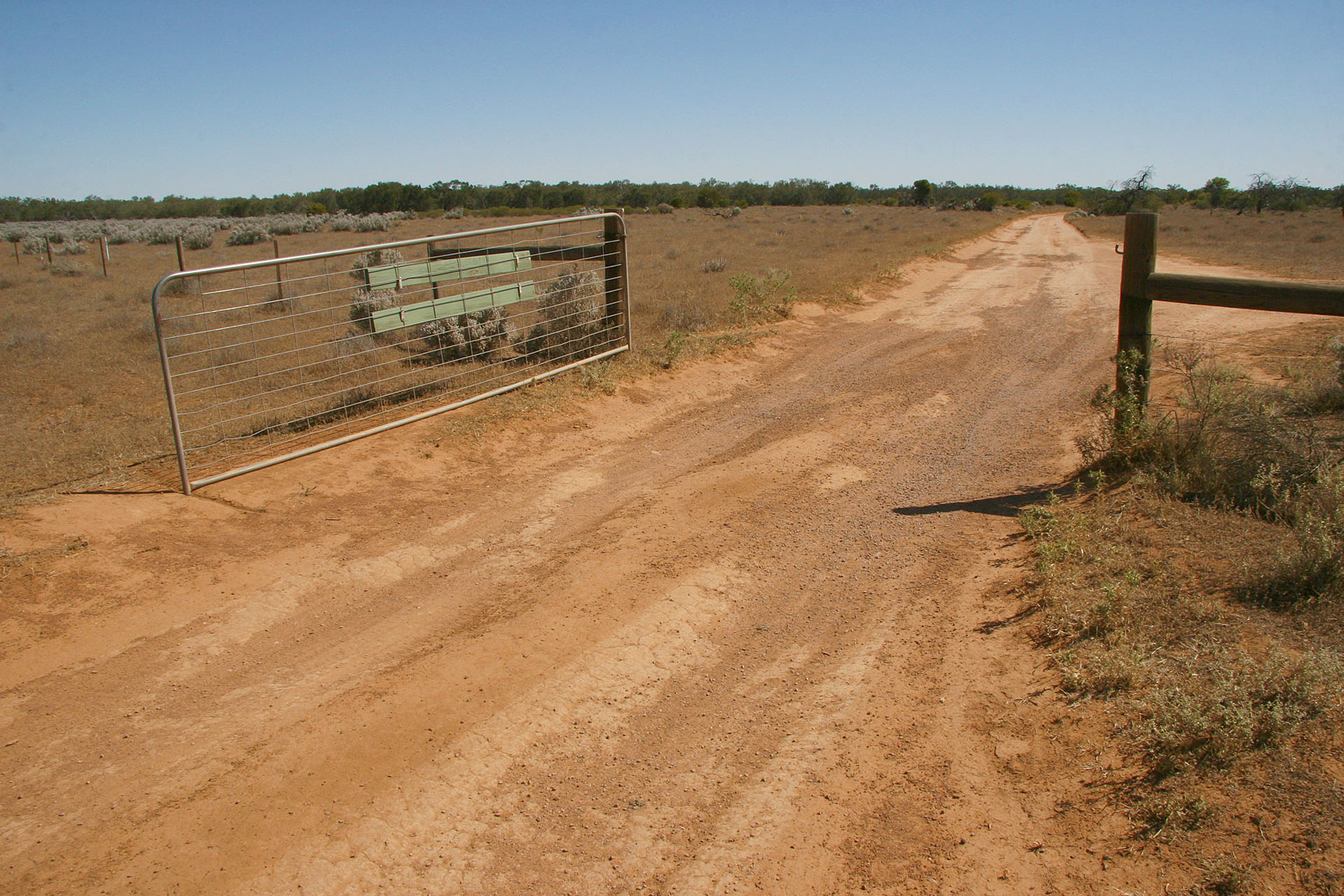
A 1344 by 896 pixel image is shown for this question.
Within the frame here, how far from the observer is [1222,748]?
3281 mm

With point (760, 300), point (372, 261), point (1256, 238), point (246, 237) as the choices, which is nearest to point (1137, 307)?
point (760, 300)

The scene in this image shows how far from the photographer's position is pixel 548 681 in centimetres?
442

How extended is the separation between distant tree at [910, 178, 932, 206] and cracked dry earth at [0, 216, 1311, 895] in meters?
87.9

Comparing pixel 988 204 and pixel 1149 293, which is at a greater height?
pixel 988 204

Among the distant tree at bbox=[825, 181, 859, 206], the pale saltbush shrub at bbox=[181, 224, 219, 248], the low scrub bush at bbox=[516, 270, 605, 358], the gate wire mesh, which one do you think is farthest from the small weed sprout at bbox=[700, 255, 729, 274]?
the distant tree at bbox=[825, 181, 859, 206]

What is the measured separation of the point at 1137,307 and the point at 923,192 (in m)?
89.6

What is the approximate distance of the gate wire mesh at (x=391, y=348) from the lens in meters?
7.58

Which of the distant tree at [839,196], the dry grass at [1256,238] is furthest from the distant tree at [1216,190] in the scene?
the distant tree at [839,196]

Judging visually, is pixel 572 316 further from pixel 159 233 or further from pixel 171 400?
pixel 159 233

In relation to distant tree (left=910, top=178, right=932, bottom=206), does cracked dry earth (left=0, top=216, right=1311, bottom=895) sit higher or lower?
lower

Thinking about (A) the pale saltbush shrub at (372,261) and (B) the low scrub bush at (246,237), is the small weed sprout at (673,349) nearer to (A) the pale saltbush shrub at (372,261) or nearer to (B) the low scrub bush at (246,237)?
(A) the pale saltbush shrub at (372,261)

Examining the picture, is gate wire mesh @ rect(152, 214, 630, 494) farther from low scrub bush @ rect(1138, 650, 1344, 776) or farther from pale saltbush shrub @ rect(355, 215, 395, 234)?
pale saltbush shrub @ rect(355, 215, 395, 234)

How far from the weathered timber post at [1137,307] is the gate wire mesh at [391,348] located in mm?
5672

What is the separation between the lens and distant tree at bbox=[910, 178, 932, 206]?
88.4m
